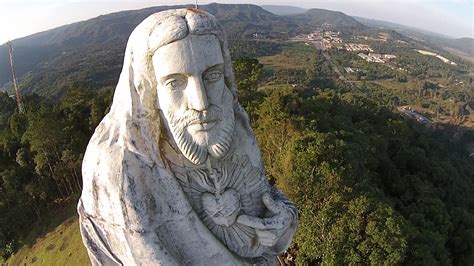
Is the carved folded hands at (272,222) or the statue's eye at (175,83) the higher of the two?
the statue's eye at (175,83)

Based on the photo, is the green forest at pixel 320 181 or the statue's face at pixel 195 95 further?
the green forest at pixel 320 181

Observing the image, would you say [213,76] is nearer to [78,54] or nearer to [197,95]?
[197,95]

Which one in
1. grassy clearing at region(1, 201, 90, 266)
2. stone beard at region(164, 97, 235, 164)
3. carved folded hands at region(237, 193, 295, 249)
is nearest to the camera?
stone beard at region(164, 97, 235, 164)

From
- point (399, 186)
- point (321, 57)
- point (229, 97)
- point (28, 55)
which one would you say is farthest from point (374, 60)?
point (229, 97)

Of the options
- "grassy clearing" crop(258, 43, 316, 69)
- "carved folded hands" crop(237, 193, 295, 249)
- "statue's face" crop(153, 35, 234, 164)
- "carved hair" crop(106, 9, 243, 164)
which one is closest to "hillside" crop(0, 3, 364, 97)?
"carved hair" crop(106, 9, 243, 164)

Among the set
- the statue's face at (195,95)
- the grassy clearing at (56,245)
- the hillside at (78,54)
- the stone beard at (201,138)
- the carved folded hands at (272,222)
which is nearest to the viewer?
the statue's face at (195,95)

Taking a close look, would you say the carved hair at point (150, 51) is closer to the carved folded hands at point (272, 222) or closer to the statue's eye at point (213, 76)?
the statue's eye at point (213, 76)

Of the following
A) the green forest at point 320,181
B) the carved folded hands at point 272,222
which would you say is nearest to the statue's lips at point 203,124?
the carved folded hands at point 272,222

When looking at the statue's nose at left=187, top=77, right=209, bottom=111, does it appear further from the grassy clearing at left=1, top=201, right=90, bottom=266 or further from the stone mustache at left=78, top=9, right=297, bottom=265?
the grassy clearing at left=1, top=201, right=90, bottom=266

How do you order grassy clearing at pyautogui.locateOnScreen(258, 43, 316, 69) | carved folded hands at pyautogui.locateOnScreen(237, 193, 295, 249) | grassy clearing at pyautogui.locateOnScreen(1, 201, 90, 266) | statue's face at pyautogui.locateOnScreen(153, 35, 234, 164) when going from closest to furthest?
statue's face at pyautogui.locateOnScreen(153, 35, 234, 164)
carved folded hands at pyautogui.locateOnScreen(237, 193, 295, 249)
grassy clearing at pyautogui.locateOnScreen(1, 201, 90, 266)
grassy clearing at pyautogui.locateOnScreen(258, 43, 316, 69)
